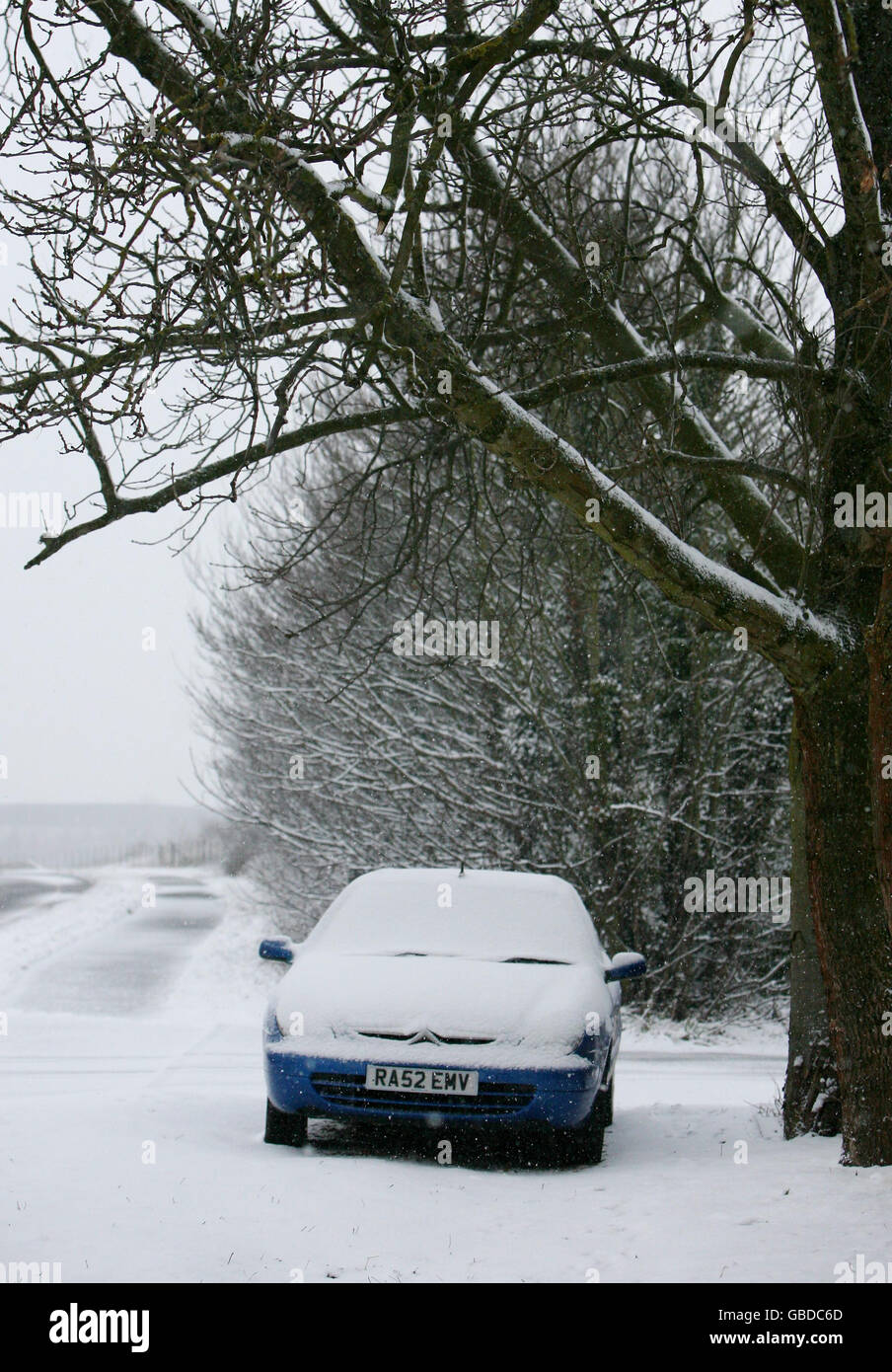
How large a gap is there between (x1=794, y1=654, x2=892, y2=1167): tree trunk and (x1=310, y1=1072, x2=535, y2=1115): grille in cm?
161

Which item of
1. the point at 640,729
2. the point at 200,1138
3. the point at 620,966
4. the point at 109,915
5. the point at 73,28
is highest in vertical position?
the point at 73,28

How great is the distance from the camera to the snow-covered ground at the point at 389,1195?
4.96m

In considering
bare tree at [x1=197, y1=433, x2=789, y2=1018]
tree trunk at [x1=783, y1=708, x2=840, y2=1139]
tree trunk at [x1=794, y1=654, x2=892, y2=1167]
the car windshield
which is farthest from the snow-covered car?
bare tree at [x1=197, y1=433, x2=789, y2=1018]

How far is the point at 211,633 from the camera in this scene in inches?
898

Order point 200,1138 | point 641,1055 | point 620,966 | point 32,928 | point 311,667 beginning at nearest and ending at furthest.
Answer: point 200,1138
point 620,966
point 641,1055
point 311,667
point 32,928

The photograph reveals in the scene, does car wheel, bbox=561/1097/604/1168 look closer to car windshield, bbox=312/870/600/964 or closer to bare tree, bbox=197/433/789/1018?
car windshield, bbox=312/870/600/964

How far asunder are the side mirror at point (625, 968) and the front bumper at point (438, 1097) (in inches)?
48.9

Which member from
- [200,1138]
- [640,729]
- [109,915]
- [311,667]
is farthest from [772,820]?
[109,915]

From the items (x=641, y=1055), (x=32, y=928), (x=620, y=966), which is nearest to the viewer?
(x=620, y=966)

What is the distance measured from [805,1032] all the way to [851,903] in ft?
4.01

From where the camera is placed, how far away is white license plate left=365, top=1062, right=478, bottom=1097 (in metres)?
7.09

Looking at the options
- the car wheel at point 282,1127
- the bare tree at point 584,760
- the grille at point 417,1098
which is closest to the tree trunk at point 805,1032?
the grille at point 417,1098

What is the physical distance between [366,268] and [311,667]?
519 inches
